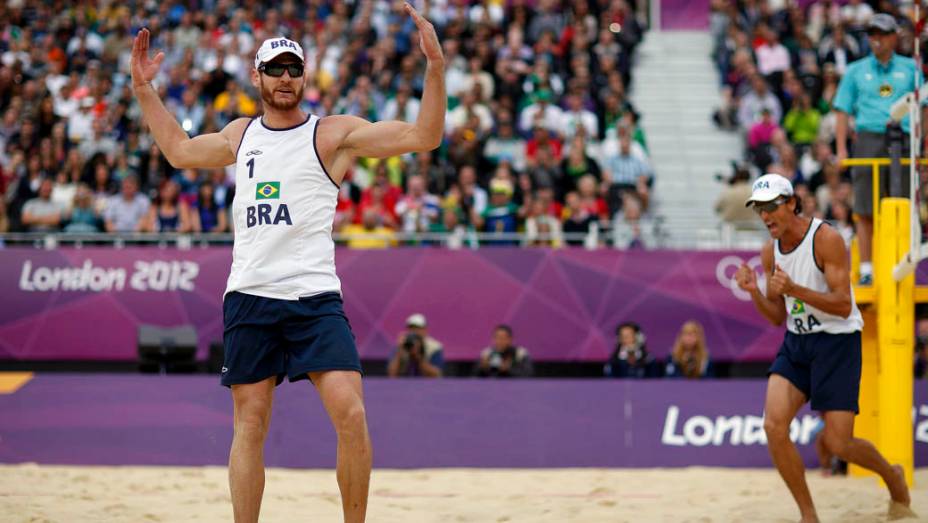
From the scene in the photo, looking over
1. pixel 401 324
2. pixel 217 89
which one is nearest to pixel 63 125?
pixel 217 89

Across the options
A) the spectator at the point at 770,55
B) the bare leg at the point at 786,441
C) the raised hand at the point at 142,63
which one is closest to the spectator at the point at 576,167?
the spectator at the point at 770,55

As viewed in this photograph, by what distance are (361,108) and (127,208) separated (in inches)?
117

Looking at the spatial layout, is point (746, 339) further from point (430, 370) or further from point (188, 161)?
point (188, 161)

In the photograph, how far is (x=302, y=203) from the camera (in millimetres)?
5734

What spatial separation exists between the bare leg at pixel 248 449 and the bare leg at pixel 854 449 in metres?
3.22

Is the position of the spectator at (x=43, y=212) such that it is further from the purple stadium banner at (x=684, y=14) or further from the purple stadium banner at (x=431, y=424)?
the purple stadium banner at (x=684, y=14)

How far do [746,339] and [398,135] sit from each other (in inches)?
304

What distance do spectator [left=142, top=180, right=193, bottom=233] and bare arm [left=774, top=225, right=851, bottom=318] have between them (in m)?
7.87

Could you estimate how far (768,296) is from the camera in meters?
7.41

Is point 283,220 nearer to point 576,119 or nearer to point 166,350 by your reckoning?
point 166,350

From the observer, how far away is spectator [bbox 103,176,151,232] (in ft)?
44.9

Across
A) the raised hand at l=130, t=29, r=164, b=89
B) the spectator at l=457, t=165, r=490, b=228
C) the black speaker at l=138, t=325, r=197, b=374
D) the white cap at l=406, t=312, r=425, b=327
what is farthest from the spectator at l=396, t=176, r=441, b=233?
the raised hand at l=130, t=29, r=164, b=89

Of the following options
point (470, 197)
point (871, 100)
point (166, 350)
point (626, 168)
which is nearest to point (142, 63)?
point (166, 350)

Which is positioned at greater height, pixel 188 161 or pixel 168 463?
pixel 188 161
